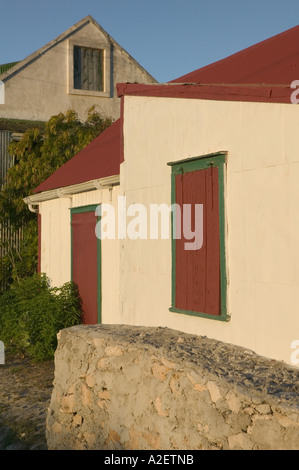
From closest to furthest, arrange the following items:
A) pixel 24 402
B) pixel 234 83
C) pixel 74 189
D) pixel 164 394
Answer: pixel 164 394 < pixel 234 83 < pixel 24 402 < pixel 74 189

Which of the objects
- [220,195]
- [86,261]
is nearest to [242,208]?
[220,195]

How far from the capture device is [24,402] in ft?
27.5

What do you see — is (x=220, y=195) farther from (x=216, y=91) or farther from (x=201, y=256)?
(x=216, y=91)

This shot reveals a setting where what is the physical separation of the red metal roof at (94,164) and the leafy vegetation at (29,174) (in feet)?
8.27

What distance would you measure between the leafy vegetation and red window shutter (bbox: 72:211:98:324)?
430 centimetres

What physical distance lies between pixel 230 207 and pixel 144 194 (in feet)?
5.57

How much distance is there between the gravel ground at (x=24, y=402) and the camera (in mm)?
7047

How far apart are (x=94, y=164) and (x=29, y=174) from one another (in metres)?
4.60

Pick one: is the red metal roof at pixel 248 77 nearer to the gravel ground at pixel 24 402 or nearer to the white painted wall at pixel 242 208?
the white painted wall at pixel 242 208

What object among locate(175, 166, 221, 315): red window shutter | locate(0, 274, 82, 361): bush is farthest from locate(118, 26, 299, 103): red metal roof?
locate(0, 274, 82, 361): bush

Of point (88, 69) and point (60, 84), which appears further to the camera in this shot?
point (88, 69)

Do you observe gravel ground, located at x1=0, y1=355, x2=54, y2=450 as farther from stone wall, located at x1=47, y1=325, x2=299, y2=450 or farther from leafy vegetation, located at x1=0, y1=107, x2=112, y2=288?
leafy vegetation, located at x1=0, y1=107, x2=112, y2=288

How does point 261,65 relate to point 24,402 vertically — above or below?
above

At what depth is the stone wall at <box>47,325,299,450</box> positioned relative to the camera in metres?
4.18
